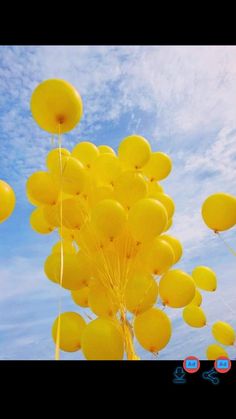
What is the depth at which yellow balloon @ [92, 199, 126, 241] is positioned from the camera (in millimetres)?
2023

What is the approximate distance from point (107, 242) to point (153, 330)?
0.68 metres

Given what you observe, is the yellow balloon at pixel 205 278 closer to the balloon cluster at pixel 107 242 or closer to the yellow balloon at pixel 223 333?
the yellow balloon at pixel 223 333

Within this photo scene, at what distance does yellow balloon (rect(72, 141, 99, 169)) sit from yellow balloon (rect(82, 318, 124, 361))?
139 centimetres

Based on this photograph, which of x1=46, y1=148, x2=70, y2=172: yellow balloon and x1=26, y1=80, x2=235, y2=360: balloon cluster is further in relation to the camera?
x1=46, y1=148, x2=70, y2=172: yellow balloon

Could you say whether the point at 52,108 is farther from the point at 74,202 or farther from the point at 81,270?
the point at 81,270

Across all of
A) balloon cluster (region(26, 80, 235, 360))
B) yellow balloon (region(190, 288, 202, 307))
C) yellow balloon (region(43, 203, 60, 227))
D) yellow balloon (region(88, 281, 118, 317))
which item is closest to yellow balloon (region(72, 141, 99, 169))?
balloon cluster (region(26, 80, 235, 360))

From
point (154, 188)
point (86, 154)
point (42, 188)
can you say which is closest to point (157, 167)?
point (154, 188)

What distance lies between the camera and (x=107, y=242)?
85.5 inches

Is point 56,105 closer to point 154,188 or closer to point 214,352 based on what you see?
point 154,188

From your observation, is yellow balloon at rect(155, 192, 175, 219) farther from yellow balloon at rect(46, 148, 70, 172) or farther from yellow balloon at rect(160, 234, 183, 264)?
yellow balloon at rect(46, 148, 70, 172)
